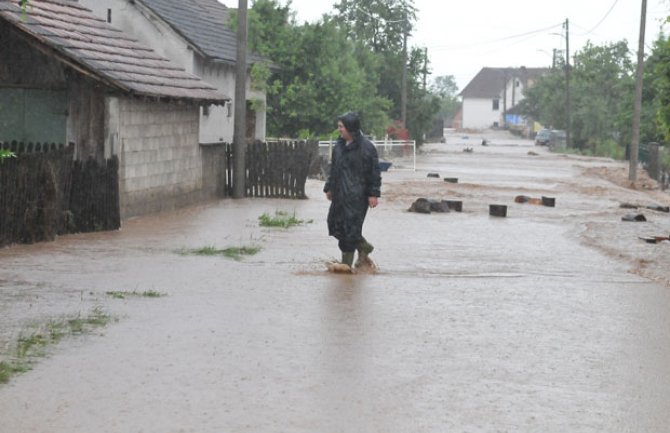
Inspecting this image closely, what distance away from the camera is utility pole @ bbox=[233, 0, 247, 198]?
1102 inches

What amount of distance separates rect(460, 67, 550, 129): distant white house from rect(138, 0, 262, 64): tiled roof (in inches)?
5443

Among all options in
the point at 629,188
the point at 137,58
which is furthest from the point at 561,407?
the point at 629,188

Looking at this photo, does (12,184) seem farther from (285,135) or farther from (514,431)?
(285,135)

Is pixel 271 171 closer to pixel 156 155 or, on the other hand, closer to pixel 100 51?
pixel 156 155

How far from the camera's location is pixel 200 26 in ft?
126

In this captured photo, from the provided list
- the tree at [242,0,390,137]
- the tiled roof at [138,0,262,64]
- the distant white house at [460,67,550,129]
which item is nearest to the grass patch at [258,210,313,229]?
the tiled roof at [138,0,262,64]

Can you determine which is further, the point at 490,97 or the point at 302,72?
the point at 490,97

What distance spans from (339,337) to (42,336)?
216cm

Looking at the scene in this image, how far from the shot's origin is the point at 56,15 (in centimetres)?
2109

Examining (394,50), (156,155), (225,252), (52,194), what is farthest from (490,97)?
(225,252)

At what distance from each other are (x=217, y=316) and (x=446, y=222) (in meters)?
13.2

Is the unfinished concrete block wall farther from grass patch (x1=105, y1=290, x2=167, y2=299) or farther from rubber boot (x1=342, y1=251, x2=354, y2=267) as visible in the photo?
grass patch (x1=105, y1=290, x2=167, y2=299)

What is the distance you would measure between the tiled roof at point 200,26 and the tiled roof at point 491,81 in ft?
455

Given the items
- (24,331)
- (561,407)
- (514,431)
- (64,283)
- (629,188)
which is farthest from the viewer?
(629,188)
